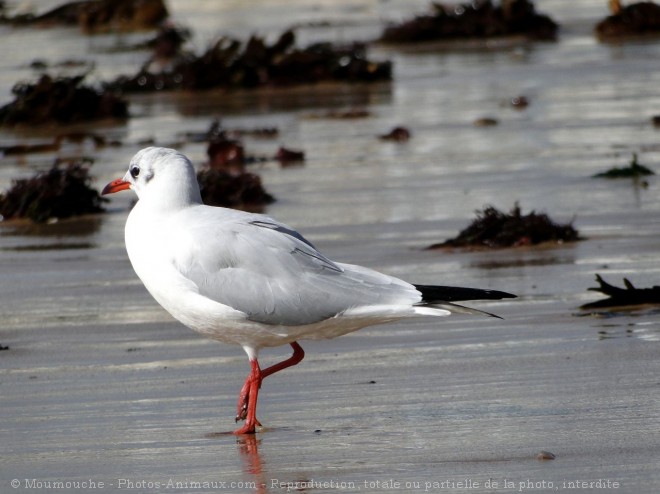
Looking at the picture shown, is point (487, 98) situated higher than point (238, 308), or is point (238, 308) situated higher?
point (238, 308)

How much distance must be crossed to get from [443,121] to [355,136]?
1173 mm

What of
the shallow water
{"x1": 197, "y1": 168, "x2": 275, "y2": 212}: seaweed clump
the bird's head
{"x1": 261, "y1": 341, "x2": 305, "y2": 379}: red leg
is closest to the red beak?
the bird's head

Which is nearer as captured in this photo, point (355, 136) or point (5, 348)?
point (5, 348)

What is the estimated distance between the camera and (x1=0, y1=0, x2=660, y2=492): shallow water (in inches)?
231

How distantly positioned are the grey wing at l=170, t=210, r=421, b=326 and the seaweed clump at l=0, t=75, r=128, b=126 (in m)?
12.3

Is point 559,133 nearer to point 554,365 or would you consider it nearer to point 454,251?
point 454,251

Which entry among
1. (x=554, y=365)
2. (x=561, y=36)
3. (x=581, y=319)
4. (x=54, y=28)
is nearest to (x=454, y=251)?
(x=581, y=319)

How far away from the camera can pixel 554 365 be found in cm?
709

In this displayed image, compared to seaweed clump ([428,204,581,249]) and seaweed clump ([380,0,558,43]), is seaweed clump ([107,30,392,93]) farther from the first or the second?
seaweed clump ([428,204,581,249])

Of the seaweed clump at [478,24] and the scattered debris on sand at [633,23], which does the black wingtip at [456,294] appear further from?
the seaweed clump at [478,24]

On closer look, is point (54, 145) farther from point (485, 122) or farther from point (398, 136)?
point (485, 122)

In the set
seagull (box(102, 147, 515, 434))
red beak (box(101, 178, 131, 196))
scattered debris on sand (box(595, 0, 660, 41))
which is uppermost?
red beak (box(101, 178, 131, 196))

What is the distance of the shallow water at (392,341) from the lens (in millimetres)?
5871

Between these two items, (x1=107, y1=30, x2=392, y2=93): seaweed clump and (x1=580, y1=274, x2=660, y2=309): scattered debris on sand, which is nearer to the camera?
(x1=580, y1=274, x2=660, y2=309): scattered debris on sand
